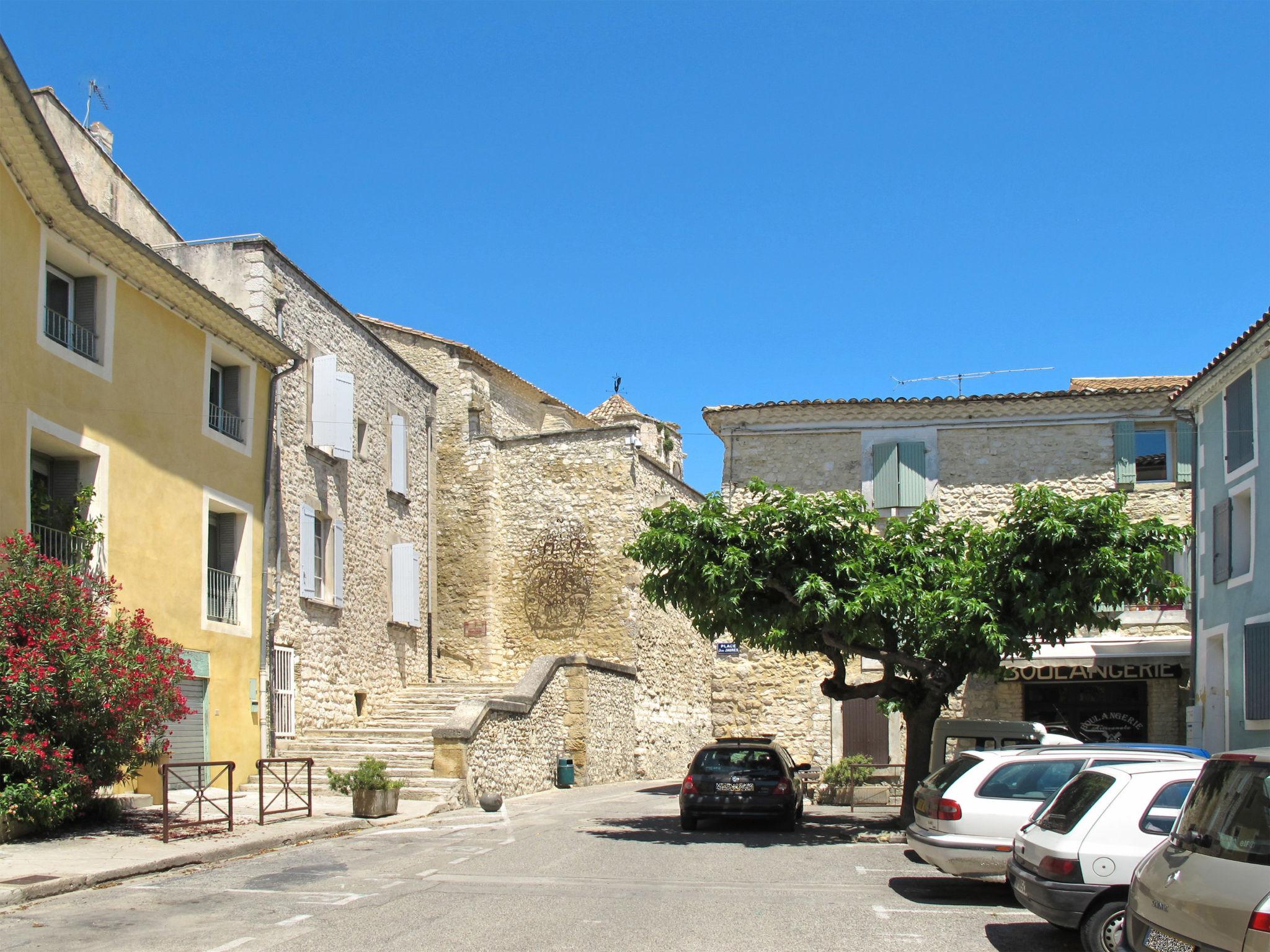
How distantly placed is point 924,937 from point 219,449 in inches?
559

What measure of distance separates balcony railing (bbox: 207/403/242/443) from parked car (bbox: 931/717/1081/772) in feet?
39.0

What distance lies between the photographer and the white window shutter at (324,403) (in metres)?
23.5

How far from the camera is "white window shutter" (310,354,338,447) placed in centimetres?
→ 2347

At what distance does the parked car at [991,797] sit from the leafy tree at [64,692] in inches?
335

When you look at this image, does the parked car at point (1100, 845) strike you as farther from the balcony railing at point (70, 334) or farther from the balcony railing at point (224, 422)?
the balcony railing at point (224, 422)

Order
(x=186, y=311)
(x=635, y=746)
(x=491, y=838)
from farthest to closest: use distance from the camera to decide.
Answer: (x=635, y=746) < (x=186, y=311) < (x=491, y=838)

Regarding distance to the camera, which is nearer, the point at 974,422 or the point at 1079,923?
the point at 1079,923

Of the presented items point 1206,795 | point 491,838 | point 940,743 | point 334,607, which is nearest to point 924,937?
point 1206,795

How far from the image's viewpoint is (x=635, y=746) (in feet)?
95.2

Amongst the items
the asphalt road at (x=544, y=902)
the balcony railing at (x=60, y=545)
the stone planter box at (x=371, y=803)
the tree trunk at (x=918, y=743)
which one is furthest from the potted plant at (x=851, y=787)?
the balcony railing at (x=60, y=545)

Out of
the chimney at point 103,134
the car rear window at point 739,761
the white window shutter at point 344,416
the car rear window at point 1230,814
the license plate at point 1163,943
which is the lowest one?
the car rear window at point 739,761

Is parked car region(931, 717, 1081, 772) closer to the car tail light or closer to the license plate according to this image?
the car tail light

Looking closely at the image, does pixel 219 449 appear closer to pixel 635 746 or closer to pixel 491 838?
pixel 491 838

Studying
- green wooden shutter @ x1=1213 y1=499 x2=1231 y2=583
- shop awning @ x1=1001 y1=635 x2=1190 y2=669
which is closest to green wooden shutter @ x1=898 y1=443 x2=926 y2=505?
shop awning @ x1=1001 y1=635 x2=1190 y2=669
